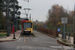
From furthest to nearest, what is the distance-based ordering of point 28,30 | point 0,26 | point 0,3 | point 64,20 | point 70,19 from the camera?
point 0,26 → point 70,19 → point 0,3 → point 28,30 → point 64,20

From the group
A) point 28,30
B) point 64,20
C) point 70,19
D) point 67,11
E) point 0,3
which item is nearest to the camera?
point 64,20

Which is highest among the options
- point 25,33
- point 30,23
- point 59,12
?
point 59,12

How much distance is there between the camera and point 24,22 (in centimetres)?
3412

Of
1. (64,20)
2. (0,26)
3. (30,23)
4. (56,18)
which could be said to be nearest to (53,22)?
(56,18)

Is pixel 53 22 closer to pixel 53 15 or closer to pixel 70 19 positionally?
pixel 53 15

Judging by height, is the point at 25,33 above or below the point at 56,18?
below

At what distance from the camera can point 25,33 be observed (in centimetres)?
3419

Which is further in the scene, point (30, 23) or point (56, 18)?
point (56, 18)

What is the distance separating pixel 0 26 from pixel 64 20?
37268mm

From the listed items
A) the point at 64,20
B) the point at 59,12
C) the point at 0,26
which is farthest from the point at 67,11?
the point at 64,20

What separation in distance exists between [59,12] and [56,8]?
2355 mm

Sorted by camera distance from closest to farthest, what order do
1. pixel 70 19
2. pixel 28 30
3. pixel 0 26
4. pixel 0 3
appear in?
1. pixel 28 30
2. pixel 0 3
3. pixel 70 19
4. pixel 0 26

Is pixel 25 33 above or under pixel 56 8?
under

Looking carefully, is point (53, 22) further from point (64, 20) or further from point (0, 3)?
point (64, 20)
